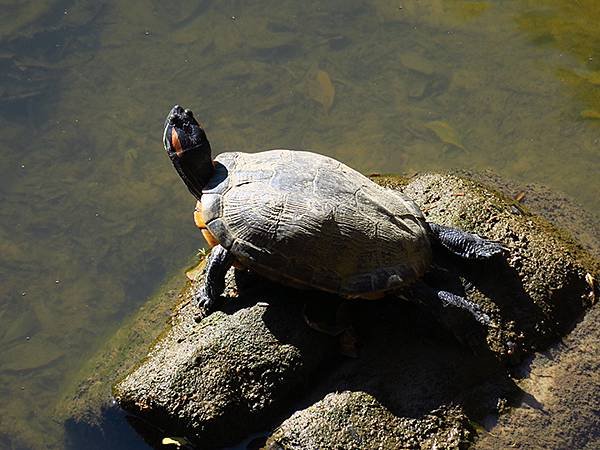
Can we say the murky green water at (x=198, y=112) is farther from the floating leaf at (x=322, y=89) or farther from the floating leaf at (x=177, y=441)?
the floating leaf at (x=177, y=441)

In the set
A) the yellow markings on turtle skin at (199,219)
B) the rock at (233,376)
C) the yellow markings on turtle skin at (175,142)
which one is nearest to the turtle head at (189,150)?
the yellow markings on turtle skin at (175,142)

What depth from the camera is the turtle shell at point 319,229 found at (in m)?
3.45

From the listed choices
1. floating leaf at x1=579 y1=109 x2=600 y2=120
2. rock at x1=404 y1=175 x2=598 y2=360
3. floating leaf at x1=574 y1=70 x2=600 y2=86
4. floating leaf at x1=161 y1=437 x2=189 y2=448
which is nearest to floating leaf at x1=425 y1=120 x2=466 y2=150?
floating leaf at x1=579 y1=109 x2=600 y2=120

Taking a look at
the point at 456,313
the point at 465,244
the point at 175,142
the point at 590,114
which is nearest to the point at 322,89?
the point at 590,114

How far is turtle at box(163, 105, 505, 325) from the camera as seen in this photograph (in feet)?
11.3

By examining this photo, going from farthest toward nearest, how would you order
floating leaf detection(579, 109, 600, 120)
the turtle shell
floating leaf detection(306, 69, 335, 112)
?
1. floating leaf detection(306, 69, 335, 112)
2. floating leaf detection(579, 109, 600, 120)
3. the turtle shell

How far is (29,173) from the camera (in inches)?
226

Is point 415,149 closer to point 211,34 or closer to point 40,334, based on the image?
point 211,34

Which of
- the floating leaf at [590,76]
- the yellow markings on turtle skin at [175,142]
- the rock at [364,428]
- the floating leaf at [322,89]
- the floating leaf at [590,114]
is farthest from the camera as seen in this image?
the floating leaf at [322,89]

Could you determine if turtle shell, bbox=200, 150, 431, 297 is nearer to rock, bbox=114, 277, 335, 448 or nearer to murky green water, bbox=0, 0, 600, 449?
rock, bbox=114, 277, 335, 448

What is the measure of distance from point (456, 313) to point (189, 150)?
1627 millimetres

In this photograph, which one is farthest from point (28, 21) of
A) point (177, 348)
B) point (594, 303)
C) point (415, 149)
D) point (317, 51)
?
point (594, 303)

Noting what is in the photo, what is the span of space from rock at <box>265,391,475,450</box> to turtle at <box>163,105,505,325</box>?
Answer: 1.60 feet

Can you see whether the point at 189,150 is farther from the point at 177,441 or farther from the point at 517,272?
the point at 517,272
